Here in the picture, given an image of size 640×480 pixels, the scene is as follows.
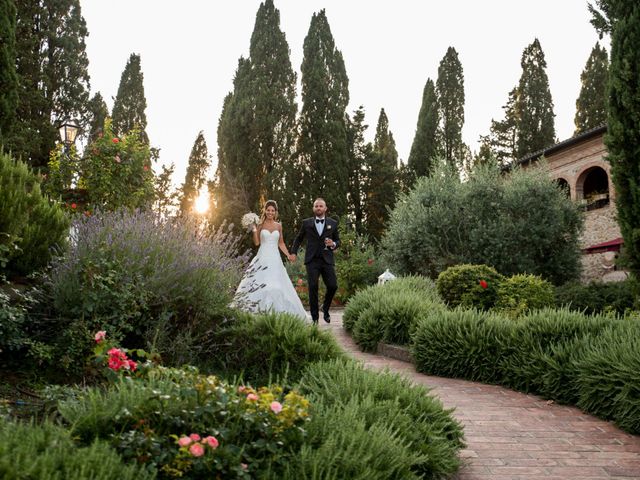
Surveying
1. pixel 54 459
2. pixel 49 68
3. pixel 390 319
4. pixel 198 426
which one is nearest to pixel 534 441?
pixel 198 426

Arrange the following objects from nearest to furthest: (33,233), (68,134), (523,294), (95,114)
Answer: (33,233) < (523,294) < (68,134) < (95,114)

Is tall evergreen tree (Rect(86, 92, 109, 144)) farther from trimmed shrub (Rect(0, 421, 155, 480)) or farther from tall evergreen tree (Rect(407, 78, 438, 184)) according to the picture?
trimmed shrub (Rect(0, 421, 155, 480))

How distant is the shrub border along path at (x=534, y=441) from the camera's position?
11.8 feet

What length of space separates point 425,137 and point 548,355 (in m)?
27.3

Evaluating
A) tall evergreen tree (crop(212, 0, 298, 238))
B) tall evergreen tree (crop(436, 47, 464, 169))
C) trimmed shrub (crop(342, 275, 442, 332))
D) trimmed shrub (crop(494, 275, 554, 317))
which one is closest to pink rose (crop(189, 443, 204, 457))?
trimmed shrub (crop(342, 275, 442, 332))

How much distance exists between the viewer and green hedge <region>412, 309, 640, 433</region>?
4727 millimetres

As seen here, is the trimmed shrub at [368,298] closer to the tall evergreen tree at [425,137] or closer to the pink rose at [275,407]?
the pink rose at [275,407]

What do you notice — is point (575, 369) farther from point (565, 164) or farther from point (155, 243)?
point (565, 164)

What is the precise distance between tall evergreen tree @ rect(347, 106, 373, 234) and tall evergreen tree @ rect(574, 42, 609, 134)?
37.6 feet

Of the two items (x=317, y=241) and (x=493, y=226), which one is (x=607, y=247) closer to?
(x=493, y=226)

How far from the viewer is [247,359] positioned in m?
4.89

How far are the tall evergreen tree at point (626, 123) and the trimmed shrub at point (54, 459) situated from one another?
9218 millimetres

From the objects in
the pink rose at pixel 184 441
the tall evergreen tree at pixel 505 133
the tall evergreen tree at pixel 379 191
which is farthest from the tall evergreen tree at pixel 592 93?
the pink rose at pixel 184 441

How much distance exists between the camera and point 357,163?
31.9 m
